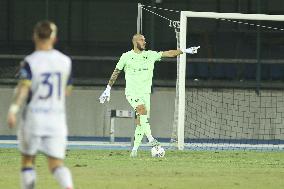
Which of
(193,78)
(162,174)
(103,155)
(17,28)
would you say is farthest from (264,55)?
(162,174)

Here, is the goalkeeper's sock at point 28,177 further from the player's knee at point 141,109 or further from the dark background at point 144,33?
the dark background at point 144,33

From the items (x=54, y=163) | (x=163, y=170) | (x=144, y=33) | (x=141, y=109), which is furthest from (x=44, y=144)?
(x=144, y=33)

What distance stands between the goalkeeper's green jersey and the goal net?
758cm

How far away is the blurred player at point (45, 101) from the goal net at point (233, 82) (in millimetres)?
15748

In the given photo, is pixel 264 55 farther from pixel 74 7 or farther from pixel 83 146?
pixel 83 146

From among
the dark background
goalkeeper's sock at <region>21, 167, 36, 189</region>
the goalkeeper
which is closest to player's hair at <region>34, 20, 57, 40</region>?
goalkeeper's sock at <region>21, 167, 36, 189</region>

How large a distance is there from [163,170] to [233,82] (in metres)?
12.9

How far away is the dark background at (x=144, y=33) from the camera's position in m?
27.5

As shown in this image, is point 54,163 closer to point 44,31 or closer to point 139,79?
point 44,31

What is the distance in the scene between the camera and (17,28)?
27703 mm

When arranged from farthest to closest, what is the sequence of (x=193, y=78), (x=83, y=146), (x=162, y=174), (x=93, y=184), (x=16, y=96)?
(x=193, y=78), (x=83, y=146), (x=162, y=174), (x=93, y=184), (x=16, y=96)

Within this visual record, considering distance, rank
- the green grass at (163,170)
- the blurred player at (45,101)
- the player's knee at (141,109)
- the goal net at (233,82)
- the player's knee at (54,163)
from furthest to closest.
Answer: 1. the goal net at (233,82)
2. the player's knee at (141,109)
3. the green grass at (163,170)
4. the player's knee at (54,163)
5. the blurred player at (45,101)

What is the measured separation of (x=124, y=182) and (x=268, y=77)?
52.0ft

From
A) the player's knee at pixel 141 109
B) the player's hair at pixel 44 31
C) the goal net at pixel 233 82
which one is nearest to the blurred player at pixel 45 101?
the player's hair at pixel 44 31
